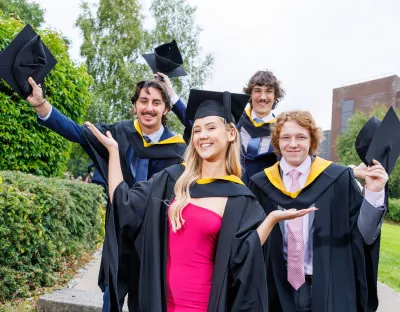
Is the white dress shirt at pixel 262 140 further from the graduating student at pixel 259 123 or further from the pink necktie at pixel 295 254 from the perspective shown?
the pink necktie at pixel 295 254

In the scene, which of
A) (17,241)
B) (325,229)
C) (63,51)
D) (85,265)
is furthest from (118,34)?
(325,229)

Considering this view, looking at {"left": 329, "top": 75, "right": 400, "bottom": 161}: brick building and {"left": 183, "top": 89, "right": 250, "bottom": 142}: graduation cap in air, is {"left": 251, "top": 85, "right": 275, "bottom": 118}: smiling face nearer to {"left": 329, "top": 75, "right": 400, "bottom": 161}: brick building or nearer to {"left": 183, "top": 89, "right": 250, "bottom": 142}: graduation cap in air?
{"left": 183, "top": 89, "right": 250, "bottom": 142}: graduation cap in air

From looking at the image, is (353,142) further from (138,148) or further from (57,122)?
(57,122)

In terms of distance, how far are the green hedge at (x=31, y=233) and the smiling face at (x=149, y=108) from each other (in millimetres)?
1537

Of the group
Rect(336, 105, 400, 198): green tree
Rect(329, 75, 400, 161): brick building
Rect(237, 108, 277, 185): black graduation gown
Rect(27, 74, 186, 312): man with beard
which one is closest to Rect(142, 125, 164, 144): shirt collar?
Rect(27, 74, 186, 312): man with beard

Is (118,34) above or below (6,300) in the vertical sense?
above

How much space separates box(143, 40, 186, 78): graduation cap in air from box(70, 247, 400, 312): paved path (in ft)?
10.0

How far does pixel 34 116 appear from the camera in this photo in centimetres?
670

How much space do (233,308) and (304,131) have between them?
118 centimetres

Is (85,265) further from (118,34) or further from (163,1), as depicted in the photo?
(163,1)

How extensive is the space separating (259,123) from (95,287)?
3259mm

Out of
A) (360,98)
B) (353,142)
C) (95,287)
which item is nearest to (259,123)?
(95,287)

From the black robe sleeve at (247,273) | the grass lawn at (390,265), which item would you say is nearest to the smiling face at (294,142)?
the black robe sleeve at (247,273)

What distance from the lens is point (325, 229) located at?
2.59 meters
